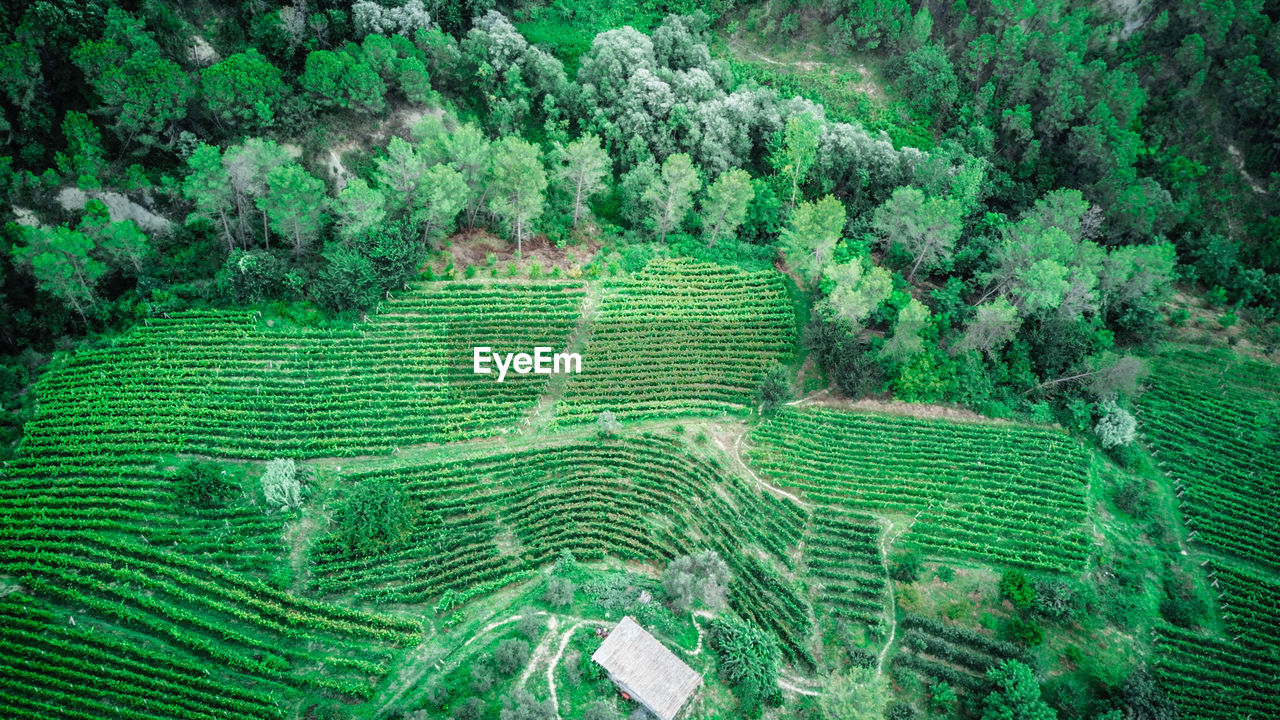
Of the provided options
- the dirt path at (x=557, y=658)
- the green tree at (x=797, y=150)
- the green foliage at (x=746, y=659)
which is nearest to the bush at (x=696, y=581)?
the green foliage at (x=746, y=659)

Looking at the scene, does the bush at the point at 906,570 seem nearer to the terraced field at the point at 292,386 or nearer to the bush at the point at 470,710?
the bush at the point at 470,710

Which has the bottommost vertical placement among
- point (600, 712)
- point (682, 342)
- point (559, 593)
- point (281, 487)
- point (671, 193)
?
point (600, 712)

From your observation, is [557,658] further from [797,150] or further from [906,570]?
[797,150]

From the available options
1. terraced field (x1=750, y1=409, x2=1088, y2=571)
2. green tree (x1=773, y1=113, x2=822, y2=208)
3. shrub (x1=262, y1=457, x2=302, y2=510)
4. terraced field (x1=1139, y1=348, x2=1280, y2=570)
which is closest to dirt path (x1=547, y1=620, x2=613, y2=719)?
terraced field (x1=750, y1=409, x2=1088, y2=571)

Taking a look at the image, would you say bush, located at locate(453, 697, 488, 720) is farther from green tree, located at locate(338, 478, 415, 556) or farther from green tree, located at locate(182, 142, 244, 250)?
green tree, located at locate(182, 142, 244, 250)

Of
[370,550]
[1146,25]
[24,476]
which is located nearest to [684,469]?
[370,550]

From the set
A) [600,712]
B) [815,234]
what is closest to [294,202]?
[815,234]
